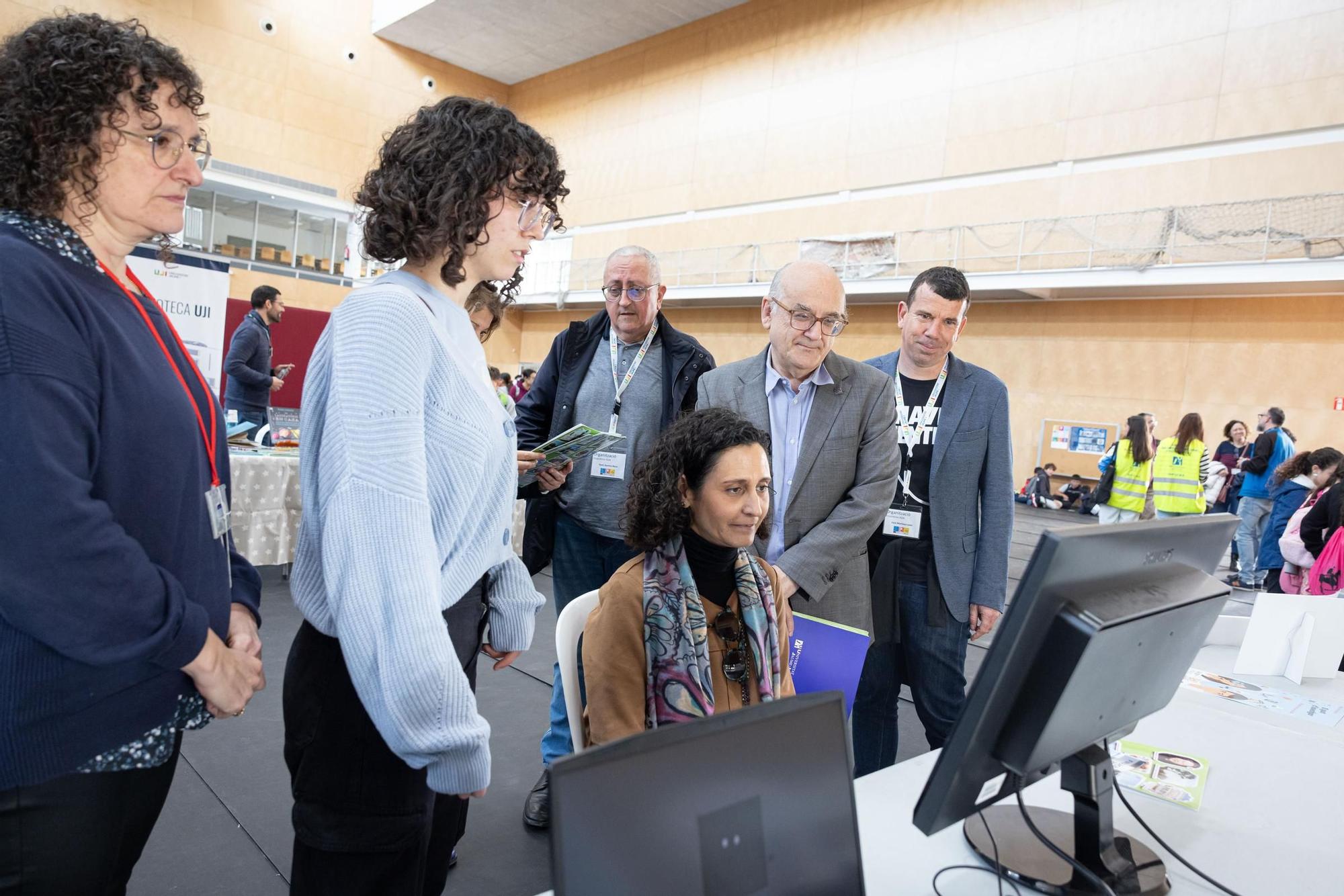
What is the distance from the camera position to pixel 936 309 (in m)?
2.47

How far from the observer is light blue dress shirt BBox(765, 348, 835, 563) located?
87.5 inches

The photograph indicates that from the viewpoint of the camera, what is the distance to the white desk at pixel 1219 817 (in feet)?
3.88

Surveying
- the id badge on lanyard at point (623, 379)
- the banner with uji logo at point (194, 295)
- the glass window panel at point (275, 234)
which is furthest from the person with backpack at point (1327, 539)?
the glass window panel at point (275, 234)

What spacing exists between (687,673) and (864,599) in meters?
0.82

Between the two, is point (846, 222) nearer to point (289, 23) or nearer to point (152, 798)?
point (289, 23)

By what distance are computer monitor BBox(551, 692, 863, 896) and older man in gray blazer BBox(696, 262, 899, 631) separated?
4.01 feet

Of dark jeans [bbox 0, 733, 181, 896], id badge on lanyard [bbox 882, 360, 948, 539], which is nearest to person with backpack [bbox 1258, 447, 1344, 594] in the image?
id badge on lanyard [bbox 882, 360, 948, 539]

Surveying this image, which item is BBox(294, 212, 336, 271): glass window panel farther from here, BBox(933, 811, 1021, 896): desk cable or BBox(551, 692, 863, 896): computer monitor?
BBox(551, 692, 863, 896): computer monitor

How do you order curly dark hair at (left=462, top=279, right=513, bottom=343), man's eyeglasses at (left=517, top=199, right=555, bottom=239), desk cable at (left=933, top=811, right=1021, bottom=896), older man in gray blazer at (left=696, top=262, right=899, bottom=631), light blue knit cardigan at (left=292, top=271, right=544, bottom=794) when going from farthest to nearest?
older man in gray blazer at (left=696, top=262, right=899, bottom=631) → curly dark hair at (left=462, top=279, right=513, bottom=343) → man's eyeglasses at (left=517, top=199, right=555, bottom=239) → desk cable at (left=933, top=811, right=1021, bottom=896) → light blue knit cardigan at (left=292, top=271, right=544, bottom=794)

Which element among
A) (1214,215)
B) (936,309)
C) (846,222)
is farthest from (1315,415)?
(936,309)

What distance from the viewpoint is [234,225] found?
53.8 ft

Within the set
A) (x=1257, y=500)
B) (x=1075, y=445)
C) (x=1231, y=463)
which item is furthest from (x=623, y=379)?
(x=1075, y=445)

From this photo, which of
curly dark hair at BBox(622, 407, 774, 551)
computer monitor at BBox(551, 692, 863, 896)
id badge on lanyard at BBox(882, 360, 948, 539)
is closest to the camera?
computer monitor at BBox(551, 692, 863, 896)

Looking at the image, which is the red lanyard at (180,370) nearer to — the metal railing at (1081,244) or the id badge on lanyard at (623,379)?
the id badge on lanyard at (623,379)
